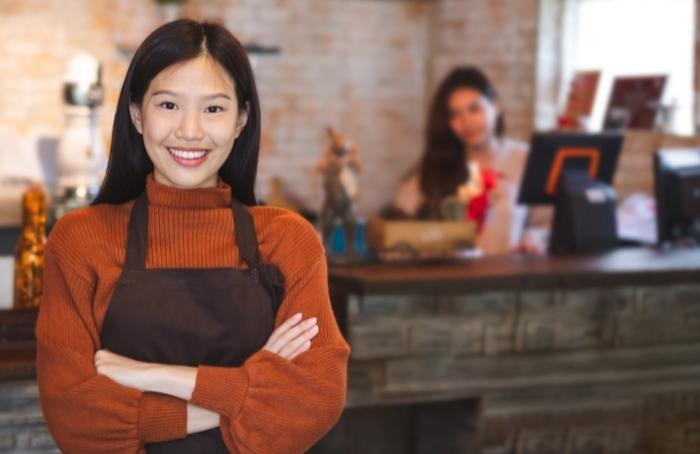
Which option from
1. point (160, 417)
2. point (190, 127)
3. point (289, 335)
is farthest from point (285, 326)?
point (190, 127)

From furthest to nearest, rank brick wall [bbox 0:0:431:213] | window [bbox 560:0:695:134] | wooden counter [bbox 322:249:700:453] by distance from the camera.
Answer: brick wall [bbox 0:0:431:213], window [bbox 560:0:695:134], wooden counter [bbox 322:249:700:453]

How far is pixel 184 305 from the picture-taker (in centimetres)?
175

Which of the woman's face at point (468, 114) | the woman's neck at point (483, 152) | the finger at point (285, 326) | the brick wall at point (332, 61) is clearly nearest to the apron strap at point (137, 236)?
the finger at point (285, 326)

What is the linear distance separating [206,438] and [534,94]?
528 cm

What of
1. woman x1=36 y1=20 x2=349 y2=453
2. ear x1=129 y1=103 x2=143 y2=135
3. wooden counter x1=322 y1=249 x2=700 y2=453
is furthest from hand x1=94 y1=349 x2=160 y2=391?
wooden counter x1=322 y1=249 x2=700 y2=453

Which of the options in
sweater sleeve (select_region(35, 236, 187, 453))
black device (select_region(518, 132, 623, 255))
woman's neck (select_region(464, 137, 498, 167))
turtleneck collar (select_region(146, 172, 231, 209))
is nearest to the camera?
sweater sleeve (select_region(35, 236, 187, 453))

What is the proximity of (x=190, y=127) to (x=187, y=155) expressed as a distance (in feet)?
0.18

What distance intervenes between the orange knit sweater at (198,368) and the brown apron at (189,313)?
22mm

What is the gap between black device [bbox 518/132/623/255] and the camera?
171 inches

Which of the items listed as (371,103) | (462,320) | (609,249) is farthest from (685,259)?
(371,103)

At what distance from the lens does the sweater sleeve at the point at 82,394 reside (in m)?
1.71

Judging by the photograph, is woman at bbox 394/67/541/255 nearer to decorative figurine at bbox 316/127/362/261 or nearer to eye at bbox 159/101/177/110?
decorative figurine at bbox 316/127/362/261

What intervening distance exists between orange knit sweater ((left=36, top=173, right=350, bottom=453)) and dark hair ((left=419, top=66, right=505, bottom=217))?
10.2 ft

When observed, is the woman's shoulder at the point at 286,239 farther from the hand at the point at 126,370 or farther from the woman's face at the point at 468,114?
the woman's face at the point at 468,114
